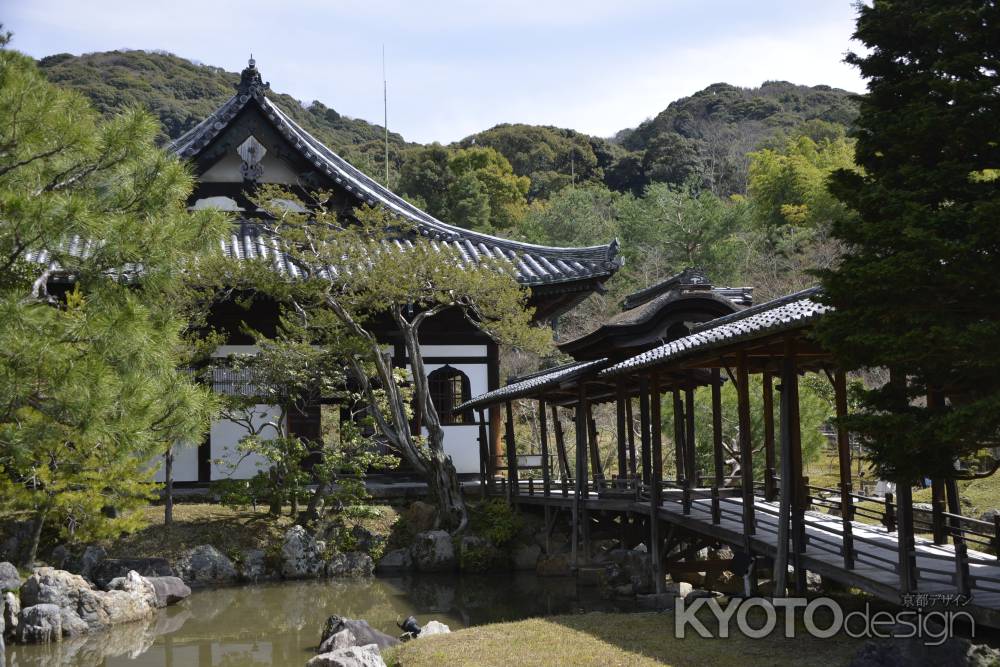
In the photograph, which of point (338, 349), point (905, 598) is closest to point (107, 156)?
point (905, 598)

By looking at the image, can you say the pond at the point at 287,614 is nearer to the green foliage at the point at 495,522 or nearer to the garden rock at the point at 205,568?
the garden rock at the point at 205,568

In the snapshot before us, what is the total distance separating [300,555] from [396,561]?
168cm

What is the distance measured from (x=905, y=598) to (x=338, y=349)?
11.6 metres

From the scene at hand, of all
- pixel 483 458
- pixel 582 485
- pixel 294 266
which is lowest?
pixel 582 485

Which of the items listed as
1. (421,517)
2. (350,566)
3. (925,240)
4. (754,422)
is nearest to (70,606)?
(350,566)

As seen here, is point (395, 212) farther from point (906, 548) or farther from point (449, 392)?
point (906, 548)

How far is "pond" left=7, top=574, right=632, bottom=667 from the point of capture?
465 inches

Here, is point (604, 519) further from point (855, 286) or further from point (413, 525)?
point (855, 286)

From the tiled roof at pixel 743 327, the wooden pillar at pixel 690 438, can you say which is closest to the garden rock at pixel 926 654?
the tiled roof at pixel 743 327

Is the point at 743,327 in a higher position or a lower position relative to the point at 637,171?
lower

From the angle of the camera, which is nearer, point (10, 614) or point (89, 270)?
point (89, 270)

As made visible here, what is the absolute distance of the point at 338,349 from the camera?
17375 millimetres

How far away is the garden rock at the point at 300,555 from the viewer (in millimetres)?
16750

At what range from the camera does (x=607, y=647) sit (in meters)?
9.03
